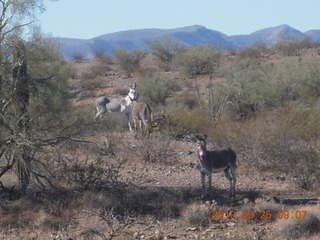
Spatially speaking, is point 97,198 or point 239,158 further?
point 239,158

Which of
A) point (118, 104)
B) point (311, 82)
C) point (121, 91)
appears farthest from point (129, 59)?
point (118, 104)

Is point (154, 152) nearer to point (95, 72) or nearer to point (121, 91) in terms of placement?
point (121, 91)

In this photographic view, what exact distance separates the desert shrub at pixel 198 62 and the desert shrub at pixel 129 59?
14.2 ft

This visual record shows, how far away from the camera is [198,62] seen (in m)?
41.9

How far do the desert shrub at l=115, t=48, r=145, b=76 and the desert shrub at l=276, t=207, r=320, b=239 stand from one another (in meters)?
34.9

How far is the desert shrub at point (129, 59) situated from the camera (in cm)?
4627

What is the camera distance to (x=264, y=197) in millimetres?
13281

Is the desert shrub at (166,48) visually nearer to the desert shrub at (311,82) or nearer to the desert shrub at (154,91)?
the desert shrub at (154,91)

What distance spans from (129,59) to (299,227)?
122 ft

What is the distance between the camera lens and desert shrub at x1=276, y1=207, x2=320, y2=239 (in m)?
11.1

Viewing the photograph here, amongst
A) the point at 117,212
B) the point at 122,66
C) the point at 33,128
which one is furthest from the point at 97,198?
the point at 122,66

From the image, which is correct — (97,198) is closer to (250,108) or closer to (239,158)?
(239,158)

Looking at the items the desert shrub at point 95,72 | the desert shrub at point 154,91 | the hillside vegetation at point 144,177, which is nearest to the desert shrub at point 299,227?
the hillside vegetation at point 144,177

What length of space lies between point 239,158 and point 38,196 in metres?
5.49
